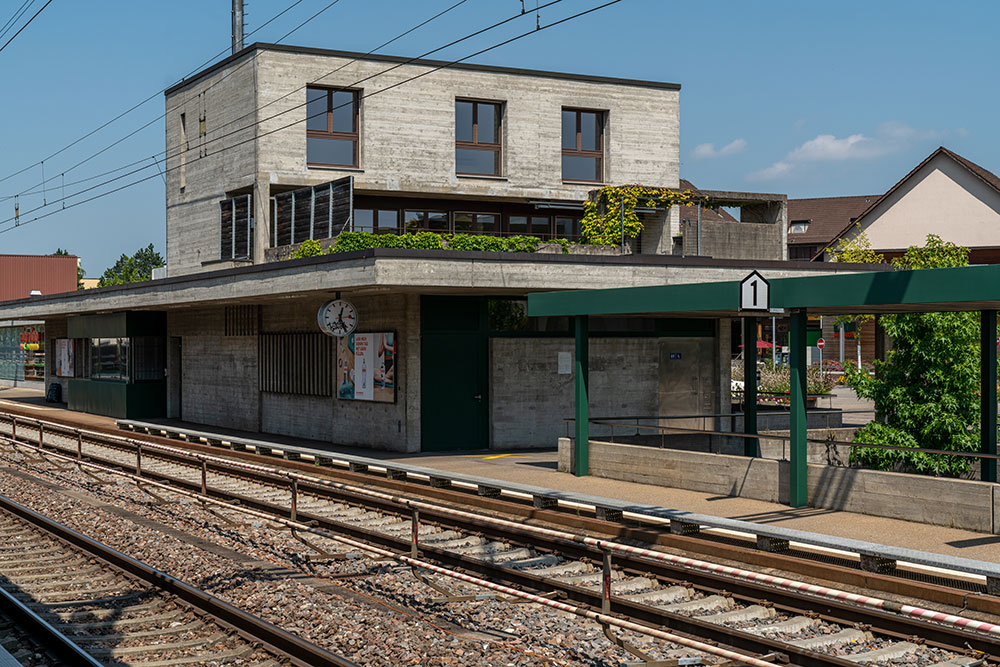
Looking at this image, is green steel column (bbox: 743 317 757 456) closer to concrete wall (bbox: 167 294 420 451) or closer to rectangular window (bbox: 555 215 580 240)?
concrete wall (bbox: 167 294 420 451)

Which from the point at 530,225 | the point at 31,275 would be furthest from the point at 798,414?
the point at 31,275

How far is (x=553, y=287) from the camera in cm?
2253

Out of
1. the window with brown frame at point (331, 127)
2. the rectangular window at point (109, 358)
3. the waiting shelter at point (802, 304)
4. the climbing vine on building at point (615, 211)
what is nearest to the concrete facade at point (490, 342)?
the waiting shelter at point (802, 304)

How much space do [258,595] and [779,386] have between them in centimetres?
3225

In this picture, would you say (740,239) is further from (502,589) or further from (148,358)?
(502,589)

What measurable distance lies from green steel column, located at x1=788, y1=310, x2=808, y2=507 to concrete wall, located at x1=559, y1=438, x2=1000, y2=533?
0.21 metres

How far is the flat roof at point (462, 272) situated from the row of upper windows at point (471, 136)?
285 inches

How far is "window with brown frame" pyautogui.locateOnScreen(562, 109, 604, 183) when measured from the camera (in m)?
35.2

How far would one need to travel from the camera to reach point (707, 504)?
15516 millimetres

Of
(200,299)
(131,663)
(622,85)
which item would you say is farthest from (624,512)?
(622,85)

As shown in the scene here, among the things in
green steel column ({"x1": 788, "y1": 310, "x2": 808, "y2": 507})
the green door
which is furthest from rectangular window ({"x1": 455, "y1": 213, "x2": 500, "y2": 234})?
green steel column ({"x1": 788, "y1": 310, "x2": 808, "y2": 507})

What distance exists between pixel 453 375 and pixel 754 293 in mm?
9994

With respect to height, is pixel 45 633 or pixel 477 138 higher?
pixel 477 138

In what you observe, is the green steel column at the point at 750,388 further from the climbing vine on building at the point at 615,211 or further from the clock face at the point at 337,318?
the climbing vine on building at the point at 615,211
